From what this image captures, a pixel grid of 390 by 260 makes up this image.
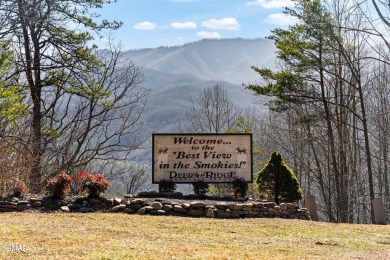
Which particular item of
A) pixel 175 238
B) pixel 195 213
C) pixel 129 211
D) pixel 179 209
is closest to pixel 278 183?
pixel 195 213

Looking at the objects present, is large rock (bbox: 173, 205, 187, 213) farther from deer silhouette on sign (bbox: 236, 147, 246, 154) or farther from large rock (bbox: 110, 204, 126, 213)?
deer silhouette on sign (bbox: 236, 147, 246, 154)

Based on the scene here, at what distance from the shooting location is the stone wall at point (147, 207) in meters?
12.8

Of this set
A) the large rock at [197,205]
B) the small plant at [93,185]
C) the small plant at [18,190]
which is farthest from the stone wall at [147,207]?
the small plant at [18,190]

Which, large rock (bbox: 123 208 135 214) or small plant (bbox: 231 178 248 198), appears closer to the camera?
large rock (bbox: 123 208 135 214)

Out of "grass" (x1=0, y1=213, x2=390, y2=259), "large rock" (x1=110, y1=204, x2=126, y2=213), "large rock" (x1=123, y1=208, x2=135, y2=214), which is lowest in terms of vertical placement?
"grass" (x1=0, y1=213, x2=390, y2=259)

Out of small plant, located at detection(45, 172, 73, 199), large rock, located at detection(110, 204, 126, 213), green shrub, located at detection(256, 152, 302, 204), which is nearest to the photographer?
large rock, located at detection(110, 204, 126, 213)

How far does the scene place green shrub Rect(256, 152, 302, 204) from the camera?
1535 centimetres

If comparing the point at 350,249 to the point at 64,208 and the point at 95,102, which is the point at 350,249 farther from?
the point at 95,102

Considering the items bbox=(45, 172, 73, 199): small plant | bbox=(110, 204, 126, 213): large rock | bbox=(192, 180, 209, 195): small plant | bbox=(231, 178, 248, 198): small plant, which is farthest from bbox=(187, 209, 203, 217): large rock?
bbox=(45, 172, 73, 199): small plant

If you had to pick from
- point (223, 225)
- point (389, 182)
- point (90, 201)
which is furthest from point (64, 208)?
point (389, 182)

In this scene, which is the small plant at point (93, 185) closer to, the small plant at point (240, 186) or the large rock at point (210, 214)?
the large rock at point (210, 214)

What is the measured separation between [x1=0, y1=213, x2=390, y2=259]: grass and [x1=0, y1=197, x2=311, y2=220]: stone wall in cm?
73

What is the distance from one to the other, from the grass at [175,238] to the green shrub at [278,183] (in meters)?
2.96

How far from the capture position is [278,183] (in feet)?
50.7
